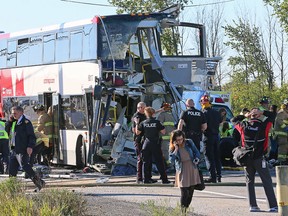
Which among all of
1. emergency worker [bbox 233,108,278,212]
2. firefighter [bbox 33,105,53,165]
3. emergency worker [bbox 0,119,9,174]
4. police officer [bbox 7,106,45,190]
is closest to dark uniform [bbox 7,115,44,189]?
police officer [bbox 7,106,45,190]

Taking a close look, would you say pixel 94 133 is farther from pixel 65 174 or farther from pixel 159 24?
pixel 159 24

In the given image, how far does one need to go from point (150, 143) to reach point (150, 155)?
1.18ft

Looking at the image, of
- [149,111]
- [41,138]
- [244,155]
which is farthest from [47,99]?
[244,155]

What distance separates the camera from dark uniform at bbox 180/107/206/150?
58.0 ft

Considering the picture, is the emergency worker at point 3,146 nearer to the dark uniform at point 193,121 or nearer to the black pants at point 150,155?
the black pants at point 150,155

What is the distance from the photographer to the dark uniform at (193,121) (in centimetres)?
1769

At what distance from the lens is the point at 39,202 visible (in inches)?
489

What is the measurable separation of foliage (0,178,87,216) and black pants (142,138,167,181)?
4.92 meters

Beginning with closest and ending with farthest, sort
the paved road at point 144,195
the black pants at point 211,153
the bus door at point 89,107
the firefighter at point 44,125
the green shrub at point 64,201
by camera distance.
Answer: the green shrub at point 64,201 < the paved road at point 144,195 < the black pants at point 211,153 < the bus door at point 89,107 < the firefighter at point 44,125

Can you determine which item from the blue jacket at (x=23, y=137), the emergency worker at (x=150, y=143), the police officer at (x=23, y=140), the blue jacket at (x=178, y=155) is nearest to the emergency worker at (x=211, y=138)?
the emergency worker at (x=150, y=143)

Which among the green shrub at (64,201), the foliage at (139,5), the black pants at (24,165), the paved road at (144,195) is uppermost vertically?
the foliage at (139,5)

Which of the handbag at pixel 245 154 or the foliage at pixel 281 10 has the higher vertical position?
the foliage at pixel 281 10

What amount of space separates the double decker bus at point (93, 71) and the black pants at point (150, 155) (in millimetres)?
3031

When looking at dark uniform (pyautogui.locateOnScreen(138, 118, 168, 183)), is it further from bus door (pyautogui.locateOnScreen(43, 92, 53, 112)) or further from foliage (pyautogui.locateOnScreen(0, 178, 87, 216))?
bus door (pyautogui.locateOnScreen(43, 92, 53, 112))
